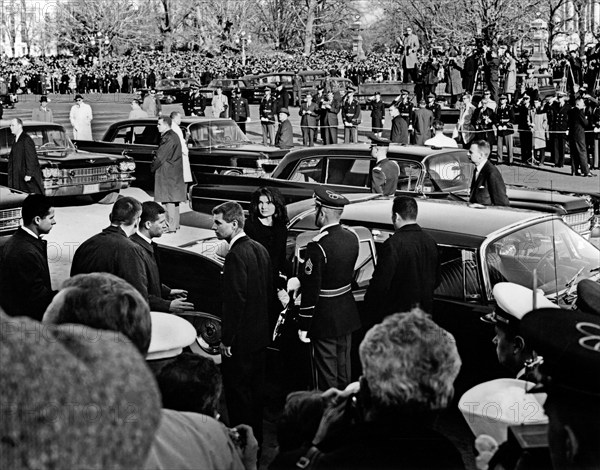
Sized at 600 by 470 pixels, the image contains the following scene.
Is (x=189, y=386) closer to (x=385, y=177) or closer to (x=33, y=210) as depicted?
(x=33, y=210)

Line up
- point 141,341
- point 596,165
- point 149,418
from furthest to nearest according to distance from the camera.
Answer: point 596,165, point 141,341, point 149,418

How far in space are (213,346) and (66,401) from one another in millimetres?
5583

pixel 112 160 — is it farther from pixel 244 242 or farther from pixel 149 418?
pixel 149 418

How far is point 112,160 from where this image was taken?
51.5 ft

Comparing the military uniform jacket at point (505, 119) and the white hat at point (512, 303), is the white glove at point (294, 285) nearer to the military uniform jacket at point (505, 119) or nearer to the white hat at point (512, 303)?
the white hat at point (512, 303)

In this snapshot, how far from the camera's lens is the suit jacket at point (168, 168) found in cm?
1254

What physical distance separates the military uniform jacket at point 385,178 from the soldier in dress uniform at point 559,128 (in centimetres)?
1033

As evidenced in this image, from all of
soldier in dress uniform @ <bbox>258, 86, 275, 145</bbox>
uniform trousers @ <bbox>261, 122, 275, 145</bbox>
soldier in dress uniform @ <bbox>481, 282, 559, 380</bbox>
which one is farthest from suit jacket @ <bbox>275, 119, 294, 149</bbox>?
soldier in dress uniform @ <bbox>481, 282, 559, 380</bbox>

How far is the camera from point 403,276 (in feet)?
20.1

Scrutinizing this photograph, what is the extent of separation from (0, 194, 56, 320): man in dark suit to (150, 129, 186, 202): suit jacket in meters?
6.24

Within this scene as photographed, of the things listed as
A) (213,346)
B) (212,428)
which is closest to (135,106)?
(213,346)

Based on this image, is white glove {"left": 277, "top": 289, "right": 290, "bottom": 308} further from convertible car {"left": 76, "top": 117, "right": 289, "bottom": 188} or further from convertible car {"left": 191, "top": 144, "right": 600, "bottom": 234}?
convertible car {"left": 76, "top": 117, "right": 289, "bottom": 188}

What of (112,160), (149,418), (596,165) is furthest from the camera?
(596,165)

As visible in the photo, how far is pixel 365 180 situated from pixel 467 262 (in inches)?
204
